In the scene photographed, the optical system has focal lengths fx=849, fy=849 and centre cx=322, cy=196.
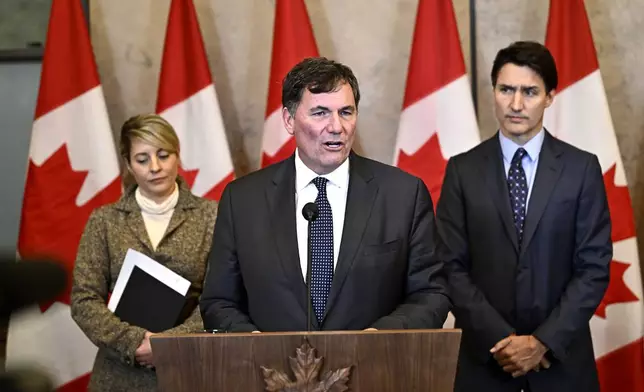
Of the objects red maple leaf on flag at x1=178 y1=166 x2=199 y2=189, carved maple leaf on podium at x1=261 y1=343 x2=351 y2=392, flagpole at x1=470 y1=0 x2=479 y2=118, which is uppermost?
flagpole at x1=470 y1=0 x2=479 y2=118

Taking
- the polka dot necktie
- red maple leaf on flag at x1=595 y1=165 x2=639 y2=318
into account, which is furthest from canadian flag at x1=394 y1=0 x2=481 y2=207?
the polka dot necktie

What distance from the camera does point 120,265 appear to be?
114 inches

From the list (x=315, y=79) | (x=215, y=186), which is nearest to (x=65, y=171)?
(x=215, y=186)

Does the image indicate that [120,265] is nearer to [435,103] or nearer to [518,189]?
[518,189]

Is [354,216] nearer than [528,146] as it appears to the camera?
Yes

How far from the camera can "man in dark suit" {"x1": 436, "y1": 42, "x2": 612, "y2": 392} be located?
2.70 m

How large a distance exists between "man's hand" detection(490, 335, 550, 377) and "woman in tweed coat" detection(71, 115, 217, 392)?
0.99 m

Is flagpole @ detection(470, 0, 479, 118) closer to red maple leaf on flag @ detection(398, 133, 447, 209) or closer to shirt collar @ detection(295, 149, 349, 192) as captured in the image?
red maple leaf on flag @ detection(398, 133, 447, 209)

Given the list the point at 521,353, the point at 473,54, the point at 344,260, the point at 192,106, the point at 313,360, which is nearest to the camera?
the point at 313,360

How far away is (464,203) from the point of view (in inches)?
115

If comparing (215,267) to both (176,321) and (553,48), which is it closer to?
(176,321)

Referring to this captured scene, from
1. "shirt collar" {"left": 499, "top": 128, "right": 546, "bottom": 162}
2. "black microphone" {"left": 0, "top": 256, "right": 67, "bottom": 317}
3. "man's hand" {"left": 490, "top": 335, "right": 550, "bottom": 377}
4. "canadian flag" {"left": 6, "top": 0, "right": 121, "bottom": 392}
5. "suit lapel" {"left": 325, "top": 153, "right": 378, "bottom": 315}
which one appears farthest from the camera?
"canadian flag" {"left": 6, "top": 0, "right": 121, "bottom": 392}

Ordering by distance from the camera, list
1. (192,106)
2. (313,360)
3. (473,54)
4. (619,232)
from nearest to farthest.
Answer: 1. (313,360)
2. (619,232)
3. (192,106)
4. (473,54)

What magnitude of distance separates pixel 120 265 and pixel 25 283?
86.2 inches
